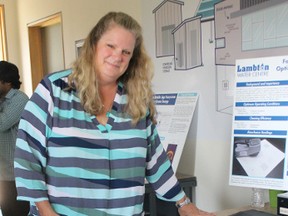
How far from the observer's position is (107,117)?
1.36 m

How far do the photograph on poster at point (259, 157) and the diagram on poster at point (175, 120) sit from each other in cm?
73

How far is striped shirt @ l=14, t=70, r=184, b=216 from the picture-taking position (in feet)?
4.01

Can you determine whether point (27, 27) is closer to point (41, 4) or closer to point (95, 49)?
point (41, 4)

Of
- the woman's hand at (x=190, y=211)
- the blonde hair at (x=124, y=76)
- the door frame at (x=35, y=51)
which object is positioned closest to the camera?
the blonde hair at (x=124, y=76)

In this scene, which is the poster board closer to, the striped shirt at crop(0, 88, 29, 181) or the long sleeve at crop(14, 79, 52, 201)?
the long sleeve at crop(14, 79, 52, 201)

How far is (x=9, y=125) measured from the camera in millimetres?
A: 2471

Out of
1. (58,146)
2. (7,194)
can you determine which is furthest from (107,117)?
(7,194)

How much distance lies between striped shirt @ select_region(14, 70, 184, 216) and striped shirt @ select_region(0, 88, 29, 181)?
1.28 metres

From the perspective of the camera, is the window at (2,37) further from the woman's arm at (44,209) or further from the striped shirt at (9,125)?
the woman's arm at (44,209)

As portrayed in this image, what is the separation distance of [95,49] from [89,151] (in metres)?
0.38

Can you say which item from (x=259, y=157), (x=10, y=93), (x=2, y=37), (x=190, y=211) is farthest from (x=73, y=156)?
(x=2, y=37)

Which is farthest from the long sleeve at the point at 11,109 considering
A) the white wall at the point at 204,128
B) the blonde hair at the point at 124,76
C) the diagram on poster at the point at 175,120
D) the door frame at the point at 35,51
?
the door frame at the point at 35,51

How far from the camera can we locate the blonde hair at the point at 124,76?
1319mm

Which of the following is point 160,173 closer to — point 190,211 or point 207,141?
point 190,211
